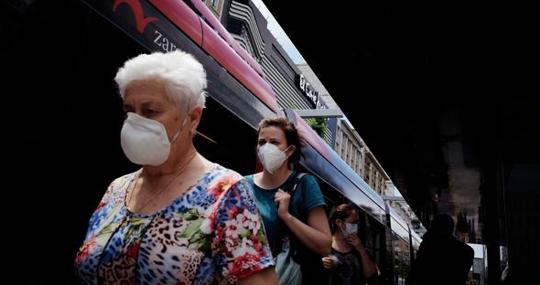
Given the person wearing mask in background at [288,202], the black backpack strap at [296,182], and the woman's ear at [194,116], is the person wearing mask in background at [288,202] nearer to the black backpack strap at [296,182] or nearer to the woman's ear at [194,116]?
the black backpack strap at [296,182]

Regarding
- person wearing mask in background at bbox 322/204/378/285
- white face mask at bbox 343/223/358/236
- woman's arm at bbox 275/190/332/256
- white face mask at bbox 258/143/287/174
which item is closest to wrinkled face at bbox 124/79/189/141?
woman's arm at bbox 275/190/332/256

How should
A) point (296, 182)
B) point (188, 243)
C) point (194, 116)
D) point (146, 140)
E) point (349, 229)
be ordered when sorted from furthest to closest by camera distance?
point (349, 229) → point (296, 182) → point (194, 116) → point (146, 140) → point (188, 243)

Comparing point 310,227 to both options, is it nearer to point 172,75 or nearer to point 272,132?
point 272,132

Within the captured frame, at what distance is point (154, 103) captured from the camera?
161cm

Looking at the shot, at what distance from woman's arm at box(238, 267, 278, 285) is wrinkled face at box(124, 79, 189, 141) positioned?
22.8 inches

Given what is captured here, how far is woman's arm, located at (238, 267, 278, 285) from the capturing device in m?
1.43

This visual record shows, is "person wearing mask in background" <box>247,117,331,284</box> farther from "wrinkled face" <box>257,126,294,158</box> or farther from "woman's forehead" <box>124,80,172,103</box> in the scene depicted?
"woman's forehead" <box>124,80,172,103</box>

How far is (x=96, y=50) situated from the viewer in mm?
2408

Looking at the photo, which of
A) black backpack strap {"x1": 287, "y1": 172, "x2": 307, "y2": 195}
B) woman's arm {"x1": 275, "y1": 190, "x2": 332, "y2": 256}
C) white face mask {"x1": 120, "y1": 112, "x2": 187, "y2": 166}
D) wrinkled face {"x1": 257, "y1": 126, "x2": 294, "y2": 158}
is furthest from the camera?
wrinkled face {"x1": 257, "y1": 126, "x2": 294, "y2": 158}

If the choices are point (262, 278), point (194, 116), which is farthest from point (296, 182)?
point (262, 278)

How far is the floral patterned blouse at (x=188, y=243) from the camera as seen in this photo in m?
1.41

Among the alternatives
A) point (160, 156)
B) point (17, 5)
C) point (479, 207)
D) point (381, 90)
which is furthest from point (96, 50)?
point (479, 207)

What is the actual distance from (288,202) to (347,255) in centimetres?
236

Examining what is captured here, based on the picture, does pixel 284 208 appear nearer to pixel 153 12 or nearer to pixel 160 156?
pixel 160 156
